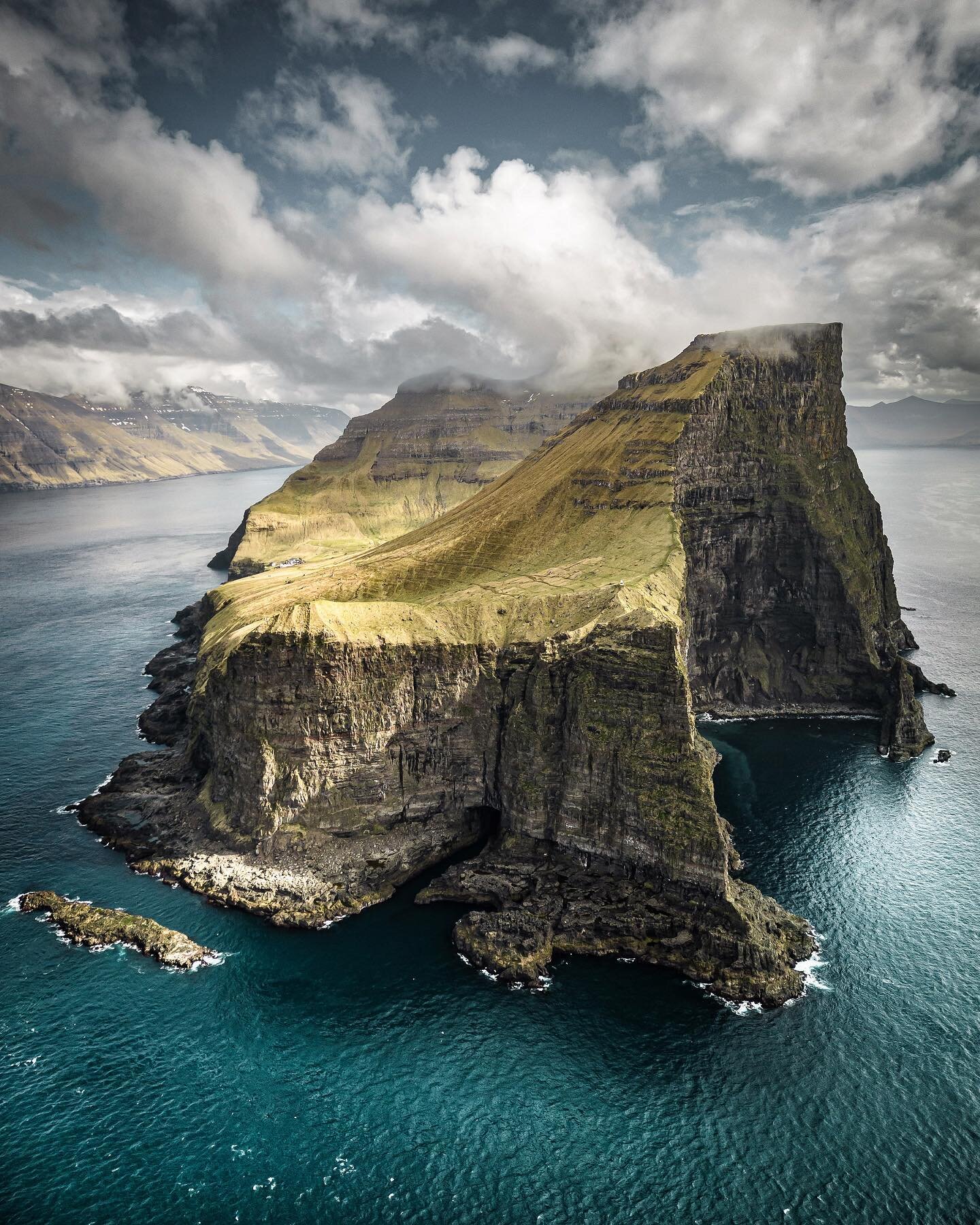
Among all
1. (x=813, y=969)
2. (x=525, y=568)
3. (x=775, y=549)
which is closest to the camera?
(x=813, y=969)

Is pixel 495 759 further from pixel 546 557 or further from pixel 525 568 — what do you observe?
pixel 546 557

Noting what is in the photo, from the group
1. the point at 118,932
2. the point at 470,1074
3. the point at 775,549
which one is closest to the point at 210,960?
the point at 118,932

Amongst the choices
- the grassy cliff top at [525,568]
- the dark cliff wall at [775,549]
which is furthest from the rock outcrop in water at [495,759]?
the dark cliff wall at [775,549]

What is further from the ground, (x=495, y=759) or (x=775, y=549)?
(x=775, y=549)

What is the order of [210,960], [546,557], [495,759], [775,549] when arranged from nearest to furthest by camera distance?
[210,960]
[495,759]
[546,557]
[775,549]

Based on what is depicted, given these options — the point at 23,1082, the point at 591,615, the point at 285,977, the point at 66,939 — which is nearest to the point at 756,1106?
the point at 285,977

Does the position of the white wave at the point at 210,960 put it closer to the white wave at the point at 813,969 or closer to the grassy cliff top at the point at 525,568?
the grassy cliff top at the point at 525,568

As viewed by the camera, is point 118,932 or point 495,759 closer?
point 118,932
